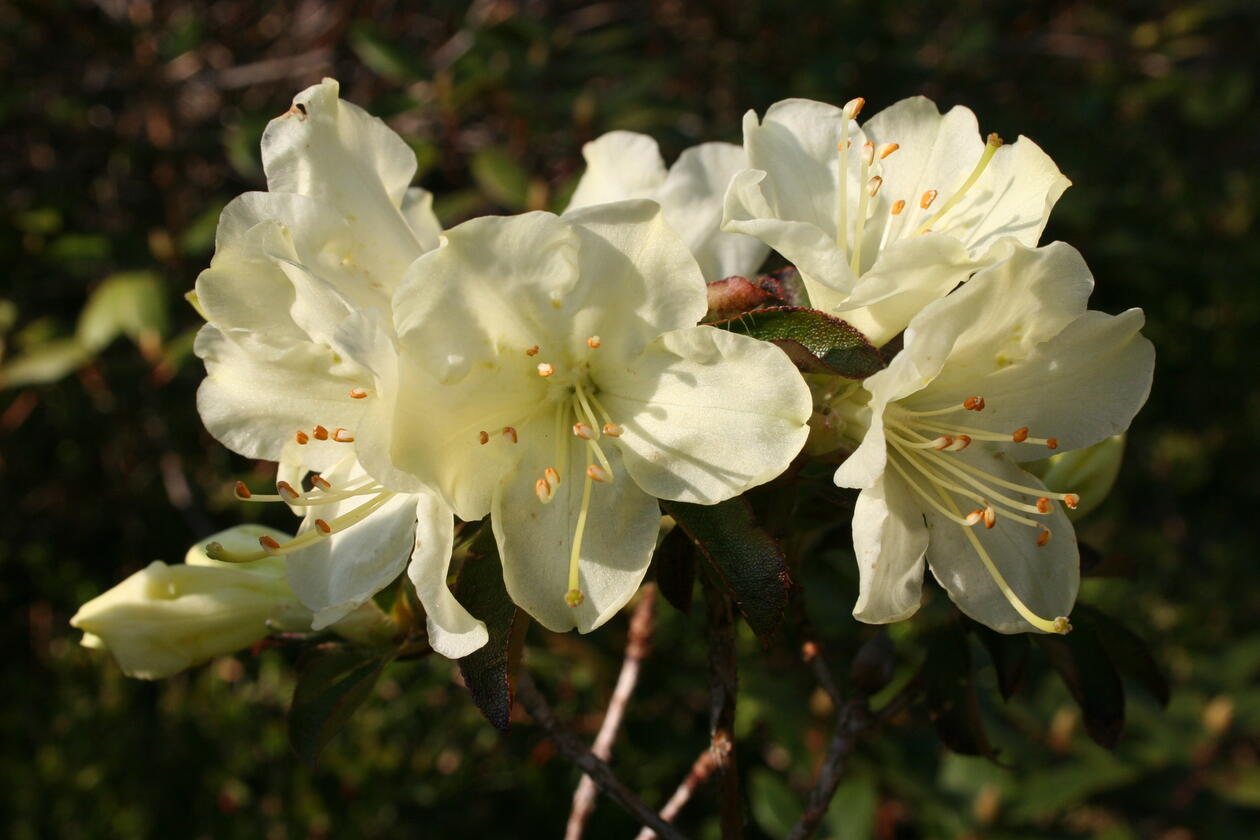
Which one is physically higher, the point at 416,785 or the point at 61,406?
the point at 61,406

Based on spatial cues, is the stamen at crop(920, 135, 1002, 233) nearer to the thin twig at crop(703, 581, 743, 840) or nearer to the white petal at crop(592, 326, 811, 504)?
the white petal at crop(592, 326, 811, 504)

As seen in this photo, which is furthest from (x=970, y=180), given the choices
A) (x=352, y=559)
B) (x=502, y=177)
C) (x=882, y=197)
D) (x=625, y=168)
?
(x=502, y=177)

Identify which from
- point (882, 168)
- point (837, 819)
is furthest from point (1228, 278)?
point (882, 168)

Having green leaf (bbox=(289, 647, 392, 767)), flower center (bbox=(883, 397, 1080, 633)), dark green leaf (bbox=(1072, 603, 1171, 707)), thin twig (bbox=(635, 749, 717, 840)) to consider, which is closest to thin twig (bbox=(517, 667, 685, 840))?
thin twig (bbox=(635, 749, 717, 840))

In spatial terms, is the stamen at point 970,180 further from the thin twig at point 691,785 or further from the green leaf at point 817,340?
the thin twig at point 691,785

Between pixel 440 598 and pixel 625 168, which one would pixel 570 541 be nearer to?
pixel 440 598

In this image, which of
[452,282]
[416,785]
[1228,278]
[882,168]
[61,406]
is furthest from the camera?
[1228,278]

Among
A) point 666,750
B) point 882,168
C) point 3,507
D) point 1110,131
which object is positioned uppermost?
point 882,168

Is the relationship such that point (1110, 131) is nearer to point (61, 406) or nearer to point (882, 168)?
point (882, 168)
